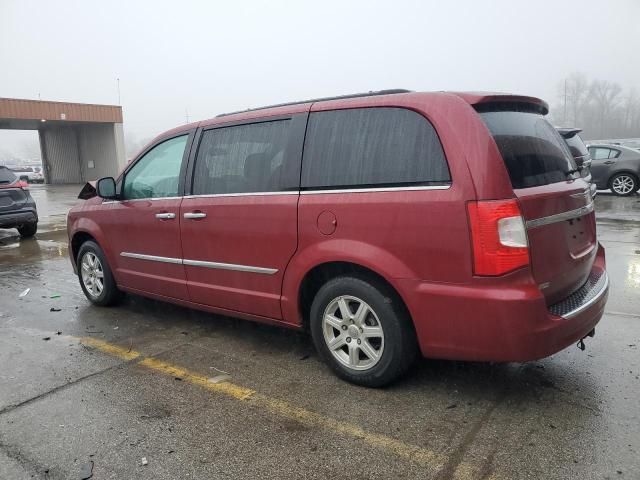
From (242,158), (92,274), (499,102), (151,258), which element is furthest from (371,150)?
(92,274)

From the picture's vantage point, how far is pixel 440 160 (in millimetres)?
2852

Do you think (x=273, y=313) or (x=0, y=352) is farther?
(x=0, y=352)

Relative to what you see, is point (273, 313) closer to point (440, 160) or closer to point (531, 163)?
point (440, 160)

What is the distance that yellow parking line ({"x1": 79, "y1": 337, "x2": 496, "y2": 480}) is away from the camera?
2484mm

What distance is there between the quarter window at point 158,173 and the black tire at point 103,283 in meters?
0.76

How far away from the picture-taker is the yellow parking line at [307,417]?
2484 millimetres

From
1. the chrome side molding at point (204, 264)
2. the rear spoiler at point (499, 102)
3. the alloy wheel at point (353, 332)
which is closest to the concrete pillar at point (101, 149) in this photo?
the chrome side molding at point (204, 264)

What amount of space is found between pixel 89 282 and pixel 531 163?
442cm

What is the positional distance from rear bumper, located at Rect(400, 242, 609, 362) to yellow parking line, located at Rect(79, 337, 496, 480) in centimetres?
58

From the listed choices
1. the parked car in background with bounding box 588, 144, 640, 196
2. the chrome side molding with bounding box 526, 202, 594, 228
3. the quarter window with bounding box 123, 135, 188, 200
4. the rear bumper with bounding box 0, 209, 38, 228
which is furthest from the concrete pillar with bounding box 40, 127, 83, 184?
the chrome side molding with bounding box 526, 202, 594, 228

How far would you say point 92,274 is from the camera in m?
5.34

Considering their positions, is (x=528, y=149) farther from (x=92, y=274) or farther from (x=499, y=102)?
(x=92, y=274)

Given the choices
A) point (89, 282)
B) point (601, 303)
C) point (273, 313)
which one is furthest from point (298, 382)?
point (89, 282)

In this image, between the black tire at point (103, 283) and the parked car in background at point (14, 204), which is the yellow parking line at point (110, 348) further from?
the parked car in background at point (14, 204)
